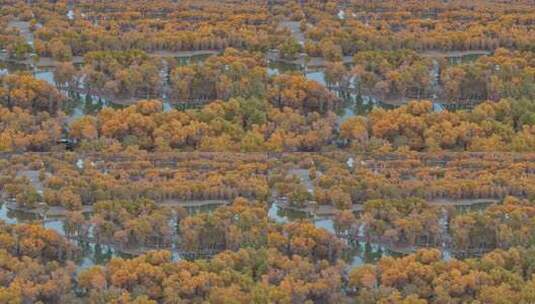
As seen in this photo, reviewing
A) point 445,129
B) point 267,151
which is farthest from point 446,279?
point 445,129

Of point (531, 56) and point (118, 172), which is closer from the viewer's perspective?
point (118, 172)

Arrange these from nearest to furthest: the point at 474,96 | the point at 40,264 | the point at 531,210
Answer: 1. the point at 40,264
2. the point at 531,210
3. the point at 474,96

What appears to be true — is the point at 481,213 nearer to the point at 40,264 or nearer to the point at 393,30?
the point at 40,264

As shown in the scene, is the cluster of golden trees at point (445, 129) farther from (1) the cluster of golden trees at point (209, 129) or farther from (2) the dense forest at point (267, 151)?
(1) the cluster of golden trees at point (209, 129)

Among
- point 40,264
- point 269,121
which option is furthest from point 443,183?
point 40,264

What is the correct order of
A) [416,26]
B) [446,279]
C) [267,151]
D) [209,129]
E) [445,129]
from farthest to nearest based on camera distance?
[416,26] < [445,129] < [209,129] < [267,151] < [446,279]

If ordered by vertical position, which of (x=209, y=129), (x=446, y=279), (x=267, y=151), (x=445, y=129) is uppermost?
(x=445, y=129)

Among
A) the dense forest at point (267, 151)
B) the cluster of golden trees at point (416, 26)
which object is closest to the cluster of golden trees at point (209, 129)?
the dense forest at point (267, 151)

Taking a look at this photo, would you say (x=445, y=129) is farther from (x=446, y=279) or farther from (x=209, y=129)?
(x=446, y=279)

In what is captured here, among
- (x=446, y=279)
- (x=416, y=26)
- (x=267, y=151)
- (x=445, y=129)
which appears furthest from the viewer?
(x=416, y=26)
